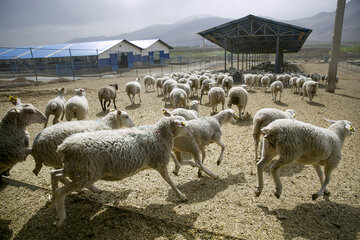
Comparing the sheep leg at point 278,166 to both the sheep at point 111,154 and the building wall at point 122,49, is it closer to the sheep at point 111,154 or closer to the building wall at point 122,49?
the sheep at point 111,154

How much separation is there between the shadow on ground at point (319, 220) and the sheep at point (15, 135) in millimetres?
4424

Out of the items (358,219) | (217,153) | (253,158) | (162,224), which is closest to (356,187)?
(358,219)

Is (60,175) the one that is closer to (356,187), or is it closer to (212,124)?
(212,124)

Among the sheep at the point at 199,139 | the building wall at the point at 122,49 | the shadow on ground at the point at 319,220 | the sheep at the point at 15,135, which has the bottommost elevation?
the shadow on ground at the point at 319,220

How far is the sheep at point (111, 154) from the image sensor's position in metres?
2.81

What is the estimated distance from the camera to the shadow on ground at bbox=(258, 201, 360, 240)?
303 cm

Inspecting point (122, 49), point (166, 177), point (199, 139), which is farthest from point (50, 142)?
point (122, 49)

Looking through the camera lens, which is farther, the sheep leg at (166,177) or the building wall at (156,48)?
the building wall at (156,48)

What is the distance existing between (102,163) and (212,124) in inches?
118

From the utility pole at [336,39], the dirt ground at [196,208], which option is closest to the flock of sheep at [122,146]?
the dirt ground at [196,208]

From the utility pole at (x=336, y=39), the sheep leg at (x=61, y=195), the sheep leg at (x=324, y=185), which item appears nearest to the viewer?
the sheep leg at (x=61, y=195)

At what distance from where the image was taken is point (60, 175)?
117 inches

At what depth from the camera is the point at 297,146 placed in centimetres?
354

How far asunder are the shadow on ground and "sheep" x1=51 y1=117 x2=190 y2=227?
1.68 metres
